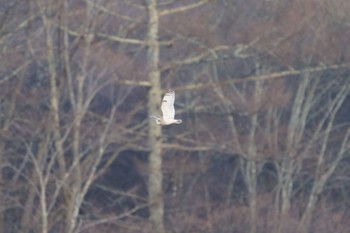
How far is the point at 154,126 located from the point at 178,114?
71cm

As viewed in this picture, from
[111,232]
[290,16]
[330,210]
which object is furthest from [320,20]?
[111,232]

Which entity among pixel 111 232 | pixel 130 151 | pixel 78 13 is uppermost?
pixel 78 13

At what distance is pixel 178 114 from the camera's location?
732 inches

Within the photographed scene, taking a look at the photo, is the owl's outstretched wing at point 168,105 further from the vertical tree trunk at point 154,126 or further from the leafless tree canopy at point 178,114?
the vertical tree trunk at point 154,126

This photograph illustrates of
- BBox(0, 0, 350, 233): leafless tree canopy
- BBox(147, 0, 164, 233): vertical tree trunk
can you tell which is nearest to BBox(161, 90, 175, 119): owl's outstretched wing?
BBox(0, 0, 350, 233): leafless tree canopy

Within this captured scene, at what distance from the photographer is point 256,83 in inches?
781

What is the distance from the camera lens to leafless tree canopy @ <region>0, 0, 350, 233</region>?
16844mm

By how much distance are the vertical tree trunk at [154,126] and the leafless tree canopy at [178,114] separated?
0.8 inches

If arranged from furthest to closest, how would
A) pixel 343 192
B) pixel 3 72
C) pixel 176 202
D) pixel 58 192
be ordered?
pixel 343 192
pixel 176 202
pixel 3 72
pixel 58 192

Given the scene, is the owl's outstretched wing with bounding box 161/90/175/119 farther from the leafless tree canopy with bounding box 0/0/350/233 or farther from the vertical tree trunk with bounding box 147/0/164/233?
the vertical tree trunk with bounding box 147/0/164/233

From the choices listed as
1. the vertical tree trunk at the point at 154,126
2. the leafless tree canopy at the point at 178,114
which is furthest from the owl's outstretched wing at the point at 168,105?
the vertical tree trunk at the point at 154,126

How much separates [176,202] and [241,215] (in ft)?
4.05

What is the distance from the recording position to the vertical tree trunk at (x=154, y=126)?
17.7m

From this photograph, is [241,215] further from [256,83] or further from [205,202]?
[256,83]
